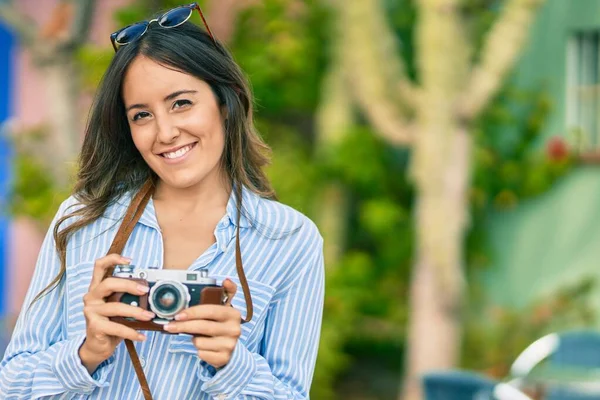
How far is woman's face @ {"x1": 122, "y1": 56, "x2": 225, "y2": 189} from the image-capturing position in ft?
6.11

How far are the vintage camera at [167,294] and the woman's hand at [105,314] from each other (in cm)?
1

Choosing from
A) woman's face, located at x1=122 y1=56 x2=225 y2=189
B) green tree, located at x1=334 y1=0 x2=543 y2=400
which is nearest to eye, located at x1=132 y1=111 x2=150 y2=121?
woman's face, located at x1=122 y1=56 x2=225 y2=189

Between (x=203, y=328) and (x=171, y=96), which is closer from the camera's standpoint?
(x=203, y=328)

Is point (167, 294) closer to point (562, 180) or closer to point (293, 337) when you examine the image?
point (293, 337)

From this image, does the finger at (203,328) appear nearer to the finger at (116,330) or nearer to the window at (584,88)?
the finger at (116,330)

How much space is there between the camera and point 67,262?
1.87 metres

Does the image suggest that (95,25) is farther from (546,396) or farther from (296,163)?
(546,396)

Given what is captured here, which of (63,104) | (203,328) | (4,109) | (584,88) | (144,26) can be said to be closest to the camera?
(203,328)

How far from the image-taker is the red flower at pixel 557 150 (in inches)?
304

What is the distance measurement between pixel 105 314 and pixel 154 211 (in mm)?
280

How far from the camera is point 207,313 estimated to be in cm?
168

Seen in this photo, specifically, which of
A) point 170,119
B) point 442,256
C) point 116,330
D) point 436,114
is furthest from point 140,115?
point 442,256

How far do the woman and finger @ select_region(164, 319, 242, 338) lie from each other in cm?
5

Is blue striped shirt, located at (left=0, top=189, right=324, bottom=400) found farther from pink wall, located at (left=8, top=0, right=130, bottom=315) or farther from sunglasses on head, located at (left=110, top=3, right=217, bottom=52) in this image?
pink wall, located at (left=8, top=0, right=130, bottom=315)
